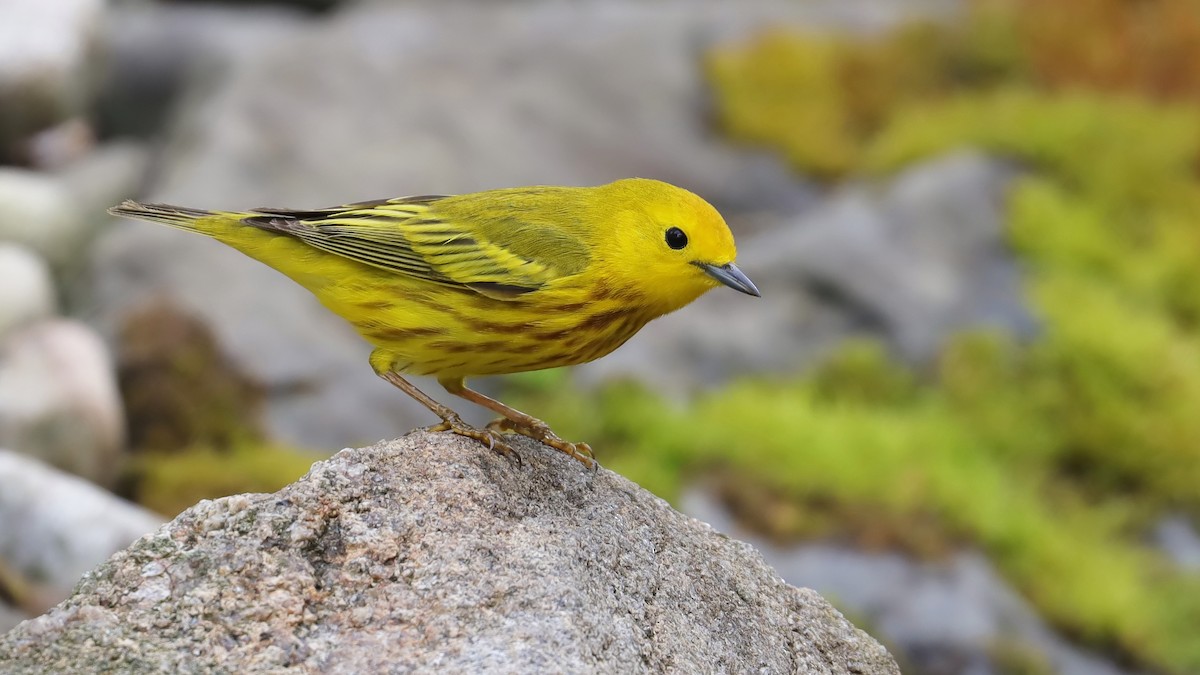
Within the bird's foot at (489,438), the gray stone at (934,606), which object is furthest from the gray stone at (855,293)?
the bird's foot at (489,438)

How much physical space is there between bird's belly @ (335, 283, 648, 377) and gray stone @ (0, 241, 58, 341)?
4.67 meters

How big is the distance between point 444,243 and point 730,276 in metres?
0.98

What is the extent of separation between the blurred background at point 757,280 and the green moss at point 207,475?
27 millimetres

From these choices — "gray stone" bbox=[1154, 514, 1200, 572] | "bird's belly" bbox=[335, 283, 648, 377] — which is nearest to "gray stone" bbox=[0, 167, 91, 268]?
"bird's belly" bbox=[335, 283, 648, 377]

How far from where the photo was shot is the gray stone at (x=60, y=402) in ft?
24.2

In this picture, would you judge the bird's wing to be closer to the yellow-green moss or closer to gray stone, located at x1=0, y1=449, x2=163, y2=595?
gray stone, located at x1=0, y1=449, x2=163, y2=595

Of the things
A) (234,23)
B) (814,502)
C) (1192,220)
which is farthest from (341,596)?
(234,23)

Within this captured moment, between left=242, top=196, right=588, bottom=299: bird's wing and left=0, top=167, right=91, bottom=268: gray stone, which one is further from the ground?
left=242, top=196, right=588, bottom=299: bird's wing

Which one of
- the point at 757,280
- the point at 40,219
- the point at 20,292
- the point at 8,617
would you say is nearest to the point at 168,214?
the point at 8,617

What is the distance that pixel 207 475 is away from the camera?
7.67m

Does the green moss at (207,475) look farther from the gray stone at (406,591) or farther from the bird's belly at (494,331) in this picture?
the gray stone at (406,591)

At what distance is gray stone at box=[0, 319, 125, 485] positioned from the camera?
7.39 metres

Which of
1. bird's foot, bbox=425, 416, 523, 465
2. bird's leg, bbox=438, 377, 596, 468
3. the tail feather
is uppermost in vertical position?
bird's leg, bbox=438, 377, 596, 468

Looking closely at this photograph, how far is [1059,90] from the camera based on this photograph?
13.7 m
